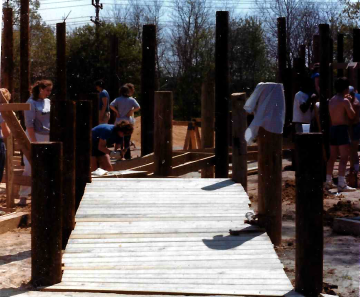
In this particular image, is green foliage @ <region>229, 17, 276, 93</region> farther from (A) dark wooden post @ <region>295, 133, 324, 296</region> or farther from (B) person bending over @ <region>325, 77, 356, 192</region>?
(A) dark wooden post @ <region>295, 133, 324, 296</region>

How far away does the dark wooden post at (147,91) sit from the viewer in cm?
1234

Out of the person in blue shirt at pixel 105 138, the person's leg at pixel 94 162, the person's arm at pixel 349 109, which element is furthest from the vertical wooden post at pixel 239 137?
A: the person's arm at pixel 349 109

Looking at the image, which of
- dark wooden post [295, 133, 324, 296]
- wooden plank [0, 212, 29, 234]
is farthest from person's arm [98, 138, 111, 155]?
dark wooden post [295, 133, 324, 296]

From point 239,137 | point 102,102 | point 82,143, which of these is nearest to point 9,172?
point 82,143

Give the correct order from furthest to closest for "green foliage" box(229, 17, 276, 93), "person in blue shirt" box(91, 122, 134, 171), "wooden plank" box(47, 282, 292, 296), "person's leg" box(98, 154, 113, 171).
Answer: "green foliage" box(229, 17, 276, 93)
"person's leg" box(98, 154, 113, 171)
"person in blue shirt" box(91, 122, 134, 171)
"wooden plank" box(47, 282, 292, 296)

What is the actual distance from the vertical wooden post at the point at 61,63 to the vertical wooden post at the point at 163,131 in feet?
19.6

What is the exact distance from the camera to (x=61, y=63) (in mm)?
15023

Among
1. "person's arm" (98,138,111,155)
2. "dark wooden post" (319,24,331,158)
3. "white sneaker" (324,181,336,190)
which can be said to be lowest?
"white sneaker" (324,181,336,190)

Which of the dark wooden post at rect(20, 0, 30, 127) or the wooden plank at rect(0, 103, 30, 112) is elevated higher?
the dark wooden post at rect(20, 0, 30, 127)

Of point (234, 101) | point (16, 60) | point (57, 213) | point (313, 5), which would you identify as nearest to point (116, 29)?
point (16, 60)

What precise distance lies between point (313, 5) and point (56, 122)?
1730 inches

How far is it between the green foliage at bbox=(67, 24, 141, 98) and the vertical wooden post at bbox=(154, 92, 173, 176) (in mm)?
27386

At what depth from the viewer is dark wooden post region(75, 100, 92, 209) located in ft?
24.3

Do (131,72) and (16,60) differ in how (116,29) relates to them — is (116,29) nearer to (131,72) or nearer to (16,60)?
(131,72)
